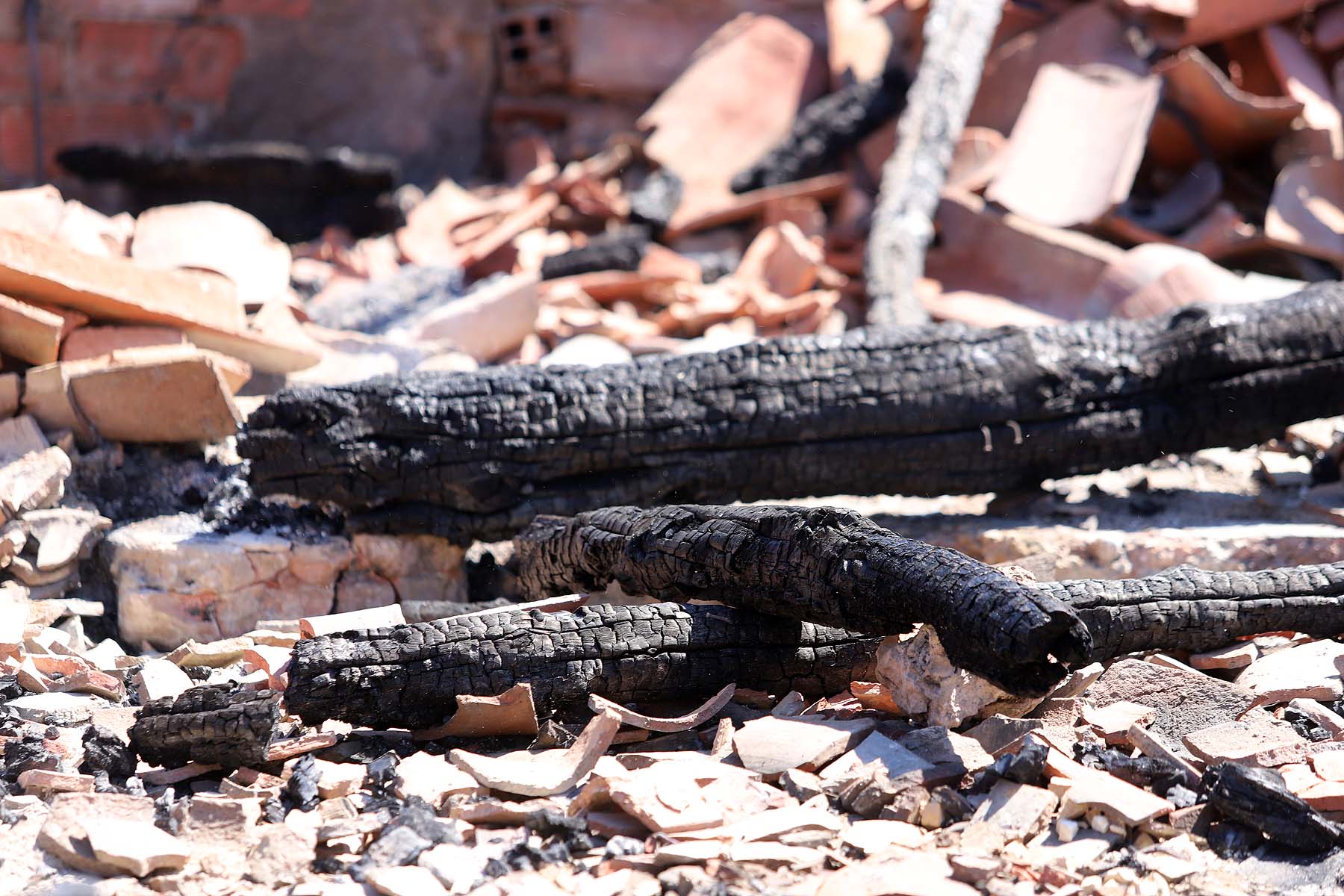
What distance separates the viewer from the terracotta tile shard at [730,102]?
802 centimetres

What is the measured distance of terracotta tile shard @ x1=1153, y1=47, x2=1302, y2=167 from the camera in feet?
21.8

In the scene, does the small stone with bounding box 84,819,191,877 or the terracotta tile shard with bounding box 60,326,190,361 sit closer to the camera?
the small stone with bounding box 84,819,191,877

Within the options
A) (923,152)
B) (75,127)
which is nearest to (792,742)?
(923,152)

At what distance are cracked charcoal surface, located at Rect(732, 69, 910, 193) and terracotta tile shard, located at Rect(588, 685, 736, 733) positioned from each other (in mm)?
5455

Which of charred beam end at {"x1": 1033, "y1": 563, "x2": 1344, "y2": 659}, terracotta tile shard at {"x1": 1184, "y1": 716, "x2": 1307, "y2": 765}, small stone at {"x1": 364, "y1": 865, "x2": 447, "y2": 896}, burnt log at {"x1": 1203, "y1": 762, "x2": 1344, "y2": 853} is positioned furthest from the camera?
charred beam end at {"x1": 1033, "y1": 563, "x2": 1344, "y2": 659}

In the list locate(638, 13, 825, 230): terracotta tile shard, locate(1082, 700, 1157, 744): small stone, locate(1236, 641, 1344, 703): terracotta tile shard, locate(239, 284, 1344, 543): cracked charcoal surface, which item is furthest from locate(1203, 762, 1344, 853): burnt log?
locate(638, 13, 825, 230): terracotta tile shard

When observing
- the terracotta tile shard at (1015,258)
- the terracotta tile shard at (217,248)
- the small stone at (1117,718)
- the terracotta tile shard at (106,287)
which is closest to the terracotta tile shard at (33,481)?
the terracotta tile shard at (106,287)

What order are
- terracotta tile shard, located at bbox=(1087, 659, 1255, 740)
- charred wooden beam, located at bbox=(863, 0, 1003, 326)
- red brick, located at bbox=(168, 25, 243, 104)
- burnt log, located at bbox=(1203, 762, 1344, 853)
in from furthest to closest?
red brick, located at bbox=(168, 25, 243, 104) → charred wooden beam, located at bbox=(863, 0, 1003, 326) → terracotta tile shard, located at bbox=(1087, 659, 1255, 740) → burnt log, located at bbox=(1203, 762, 1344, 853)

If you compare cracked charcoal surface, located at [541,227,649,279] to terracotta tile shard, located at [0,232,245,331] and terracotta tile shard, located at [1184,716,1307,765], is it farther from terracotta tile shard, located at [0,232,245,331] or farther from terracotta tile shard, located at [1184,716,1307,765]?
terracotta tile shard, located at [1184,716,1307,765]

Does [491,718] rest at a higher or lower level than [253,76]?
lower

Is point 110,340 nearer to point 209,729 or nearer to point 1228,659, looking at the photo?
point 209,729

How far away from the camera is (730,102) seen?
27.2 ft

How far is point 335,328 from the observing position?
596 cm

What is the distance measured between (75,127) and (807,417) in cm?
626
